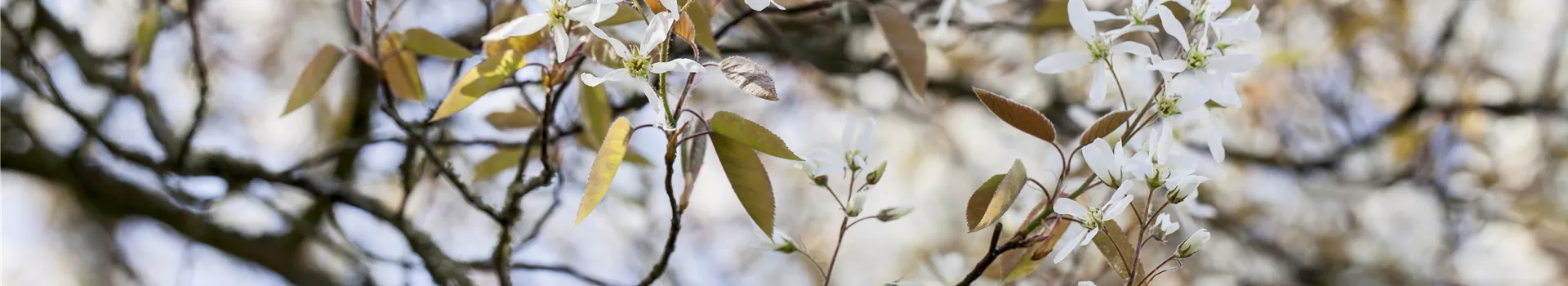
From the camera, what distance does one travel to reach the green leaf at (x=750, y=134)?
50 centimetres

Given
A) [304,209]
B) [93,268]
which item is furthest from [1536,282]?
[93,268]

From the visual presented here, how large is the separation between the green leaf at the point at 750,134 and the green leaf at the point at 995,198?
105 mm

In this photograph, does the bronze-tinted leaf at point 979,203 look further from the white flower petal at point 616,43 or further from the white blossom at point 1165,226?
the white flower petal at point 616,43

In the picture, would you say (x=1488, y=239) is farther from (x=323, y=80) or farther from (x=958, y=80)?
(x=323, y=80)

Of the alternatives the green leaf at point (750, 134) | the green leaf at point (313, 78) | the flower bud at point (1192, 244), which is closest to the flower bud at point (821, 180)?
the green leaf at point (750, 134)

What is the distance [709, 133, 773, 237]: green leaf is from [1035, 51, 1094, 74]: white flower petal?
18 centimetres

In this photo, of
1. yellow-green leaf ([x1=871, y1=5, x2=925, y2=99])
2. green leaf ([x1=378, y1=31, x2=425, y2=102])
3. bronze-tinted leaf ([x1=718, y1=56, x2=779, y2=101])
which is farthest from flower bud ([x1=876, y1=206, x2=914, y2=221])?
green leaf ([x1=378, y1=31, x2=425, y2=102])

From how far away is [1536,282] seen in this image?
2436mm

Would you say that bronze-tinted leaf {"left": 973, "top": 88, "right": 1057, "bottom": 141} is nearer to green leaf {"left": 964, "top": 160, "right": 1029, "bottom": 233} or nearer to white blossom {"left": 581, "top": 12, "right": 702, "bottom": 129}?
green leaf {"left": 964, "top": 160, "right": 1029, "bottom": 233}

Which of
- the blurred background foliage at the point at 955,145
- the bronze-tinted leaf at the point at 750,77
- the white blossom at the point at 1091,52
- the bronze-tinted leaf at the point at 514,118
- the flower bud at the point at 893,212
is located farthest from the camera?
the blurred background foliage at the point at 955,145

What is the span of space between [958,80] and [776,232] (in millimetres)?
1184

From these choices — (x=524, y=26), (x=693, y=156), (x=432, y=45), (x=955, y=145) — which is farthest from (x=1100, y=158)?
(x=955, y=145)

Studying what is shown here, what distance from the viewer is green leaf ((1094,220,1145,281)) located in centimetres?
54

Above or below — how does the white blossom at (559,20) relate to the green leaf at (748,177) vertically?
above
